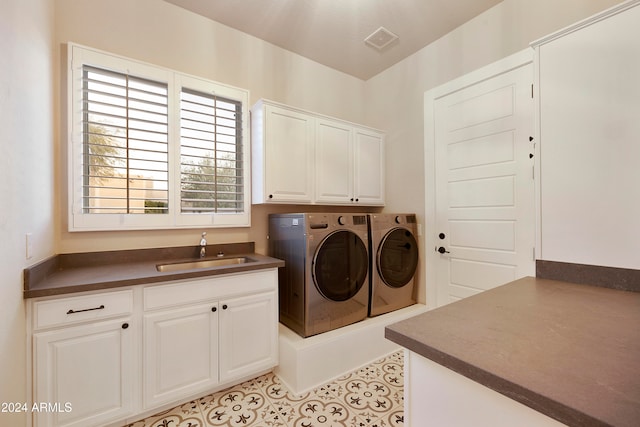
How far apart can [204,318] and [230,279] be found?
0.93ft

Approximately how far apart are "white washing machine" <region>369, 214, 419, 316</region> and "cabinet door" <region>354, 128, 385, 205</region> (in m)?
0.44

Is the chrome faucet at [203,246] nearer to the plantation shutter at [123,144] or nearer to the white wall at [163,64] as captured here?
the white wall at [163,64]

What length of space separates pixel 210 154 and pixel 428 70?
2.27m

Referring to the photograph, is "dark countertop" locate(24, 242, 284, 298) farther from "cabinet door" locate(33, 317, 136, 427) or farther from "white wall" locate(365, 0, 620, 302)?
"white wall" locate(365, 0, 620, 302)

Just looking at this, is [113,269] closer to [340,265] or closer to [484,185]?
[340,265]

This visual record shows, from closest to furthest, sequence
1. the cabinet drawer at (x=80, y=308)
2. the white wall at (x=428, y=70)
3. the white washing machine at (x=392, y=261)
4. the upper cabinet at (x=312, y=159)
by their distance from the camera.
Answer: the cabinet drawer at (x=80, y=308)
the white wall at (x=428, y=70)
the upper cabinet at (x=312, y=159)
the white washing machine at (x=392, y=261)

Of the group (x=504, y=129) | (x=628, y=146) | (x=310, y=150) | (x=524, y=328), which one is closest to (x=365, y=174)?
(x=310, y=150)

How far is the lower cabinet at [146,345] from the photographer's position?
1362mm

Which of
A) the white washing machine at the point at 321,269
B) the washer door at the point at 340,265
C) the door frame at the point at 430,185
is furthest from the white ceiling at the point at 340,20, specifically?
the washer door at the point at 340,265

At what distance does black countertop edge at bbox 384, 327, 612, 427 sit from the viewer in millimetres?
465

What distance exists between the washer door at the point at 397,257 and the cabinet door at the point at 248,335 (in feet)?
3.58

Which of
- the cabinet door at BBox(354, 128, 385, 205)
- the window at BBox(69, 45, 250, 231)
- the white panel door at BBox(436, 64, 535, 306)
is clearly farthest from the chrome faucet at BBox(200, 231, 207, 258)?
the white panel door at BBox(436, 64, 535, 306)

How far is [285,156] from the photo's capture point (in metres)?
2.41

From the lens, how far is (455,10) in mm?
2270
